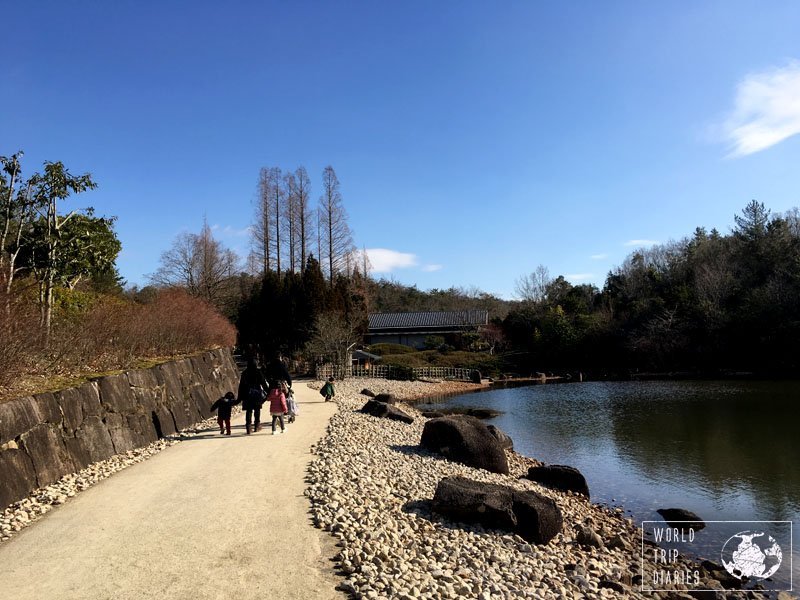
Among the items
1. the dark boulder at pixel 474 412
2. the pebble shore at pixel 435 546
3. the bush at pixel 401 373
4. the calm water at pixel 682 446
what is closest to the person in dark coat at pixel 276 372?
the pebble shore at pixel 435 546

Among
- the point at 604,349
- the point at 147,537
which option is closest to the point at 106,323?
the point at 147,537

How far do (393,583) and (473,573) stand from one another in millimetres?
988

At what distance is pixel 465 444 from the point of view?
1033 cm

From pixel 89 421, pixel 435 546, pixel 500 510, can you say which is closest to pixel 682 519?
pixel 500 510

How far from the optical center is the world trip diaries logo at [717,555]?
21.4 feet

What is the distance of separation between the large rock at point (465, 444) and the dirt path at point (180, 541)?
12.0 feet

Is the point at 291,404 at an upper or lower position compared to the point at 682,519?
upper

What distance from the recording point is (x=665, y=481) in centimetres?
1121

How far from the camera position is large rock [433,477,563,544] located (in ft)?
20.5

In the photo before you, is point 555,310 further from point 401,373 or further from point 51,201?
point 51,201

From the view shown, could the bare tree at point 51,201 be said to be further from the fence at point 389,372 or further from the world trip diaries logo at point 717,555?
the fence at point 389,372

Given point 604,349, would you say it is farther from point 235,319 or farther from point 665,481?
point 665,481

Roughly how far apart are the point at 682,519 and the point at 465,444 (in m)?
3.84

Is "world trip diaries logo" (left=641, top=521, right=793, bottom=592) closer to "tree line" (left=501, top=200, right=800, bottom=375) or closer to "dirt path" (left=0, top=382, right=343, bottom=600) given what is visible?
"dirt path" (left=0, top=382, right=343, bottom=600)
